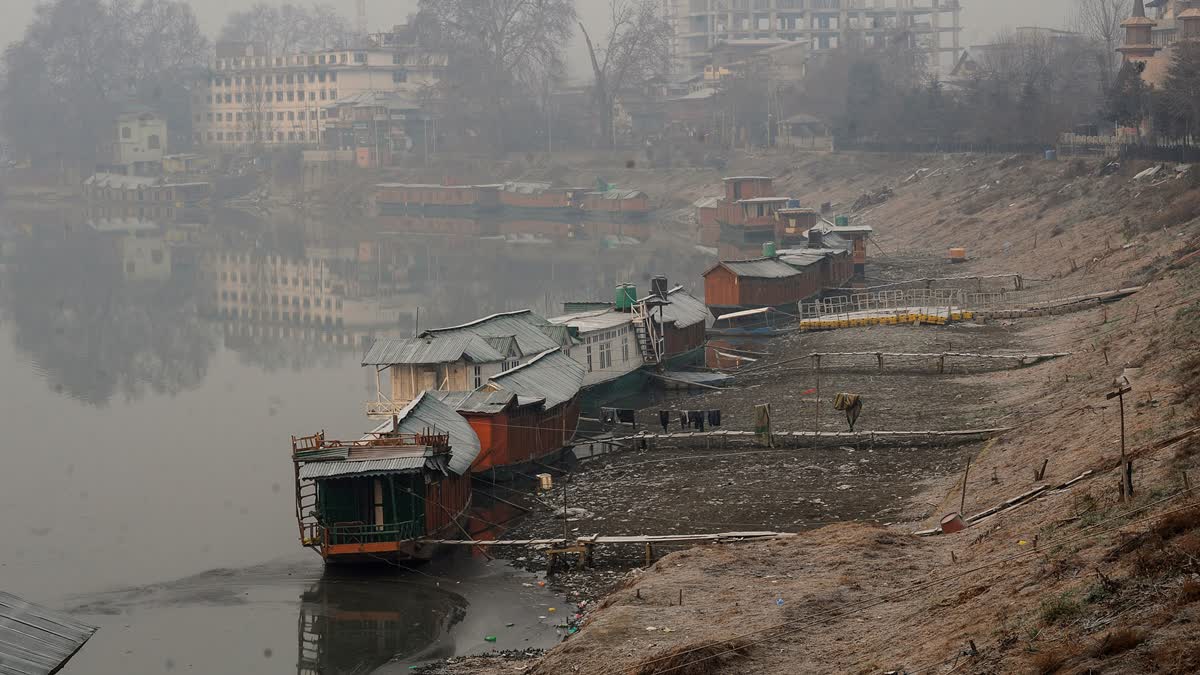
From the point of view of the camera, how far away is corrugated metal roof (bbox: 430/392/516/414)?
1114 inches

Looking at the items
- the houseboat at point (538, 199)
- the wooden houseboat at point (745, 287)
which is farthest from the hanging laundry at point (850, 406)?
the houseboat at point (538, 199)

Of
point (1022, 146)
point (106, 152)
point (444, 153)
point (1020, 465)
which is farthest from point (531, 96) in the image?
point (1020, 465)

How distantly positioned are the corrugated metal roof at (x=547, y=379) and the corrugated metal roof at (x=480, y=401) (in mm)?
509

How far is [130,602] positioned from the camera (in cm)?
2367

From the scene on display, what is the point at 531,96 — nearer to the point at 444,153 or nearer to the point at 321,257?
the point at 444,153

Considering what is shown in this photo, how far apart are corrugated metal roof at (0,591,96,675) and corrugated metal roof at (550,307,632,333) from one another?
2116cm

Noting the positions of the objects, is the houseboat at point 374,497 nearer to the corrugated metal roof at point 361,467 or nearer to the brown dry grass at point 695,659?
the corrugated metal roof at point 361,467

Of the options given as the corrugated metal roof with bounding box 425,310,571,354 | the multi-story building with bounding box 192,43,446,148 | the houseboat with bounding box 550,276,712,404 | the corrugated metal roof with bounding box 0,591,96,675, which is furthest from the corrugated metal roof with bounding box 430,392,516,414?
the multi-story building with bounding box 192,43,446,148

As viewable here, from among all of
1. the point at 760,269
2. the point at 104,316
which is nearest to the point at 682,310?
the point at 760,269

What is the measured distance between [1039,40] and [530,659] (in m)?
123

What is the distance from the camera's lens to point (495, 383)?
2984 cm

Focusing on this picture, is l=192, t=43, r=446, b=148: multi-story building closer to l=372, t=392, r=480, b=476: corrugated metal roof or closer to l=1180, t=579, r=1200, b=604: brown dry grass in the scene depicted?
l=372, t=392, r=480, b=476: corrugated metal roof

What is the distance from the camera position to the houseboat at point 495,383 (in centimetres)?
2856

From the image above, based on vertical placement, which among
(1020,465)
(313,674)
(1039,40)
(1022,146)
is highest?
(1039,40)
